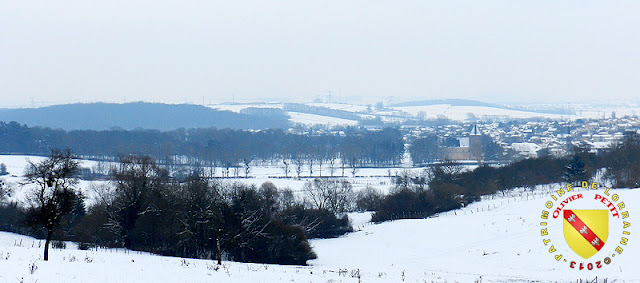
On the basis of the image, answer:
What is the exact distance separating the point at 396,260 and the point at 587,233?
7.53 m

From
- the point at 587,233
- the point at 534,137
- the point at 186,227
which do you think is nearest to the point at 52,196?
the point at 186,227

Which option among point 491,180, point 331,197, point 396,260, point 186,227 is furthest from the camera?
point 491,180

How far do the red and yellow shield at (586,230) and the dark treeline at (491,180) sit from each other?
16823mm

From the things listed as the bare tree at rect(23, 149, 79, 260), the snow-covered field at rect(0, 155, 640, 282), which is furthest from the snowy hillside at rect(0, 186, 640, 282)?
the bare tree at rect(23, 149, 79, 260)

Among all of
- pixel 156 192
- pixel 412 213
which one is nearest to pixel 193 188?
pixel 156 192

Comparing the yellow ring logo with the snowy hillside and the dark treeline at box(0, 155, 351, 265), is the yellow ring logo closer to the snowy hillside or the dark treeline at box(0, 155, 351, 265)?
the snowy hillside

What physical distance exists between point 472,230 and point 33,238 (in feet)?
64.3

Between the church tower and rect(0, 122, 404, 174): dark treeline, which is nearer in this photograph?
rect(0, 122, 404, 174): dark treeline

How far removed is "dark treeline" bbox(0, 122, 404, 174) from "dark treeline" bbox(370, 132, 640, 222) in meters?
42.5

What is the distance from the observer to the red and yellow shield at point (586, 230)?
19906mm

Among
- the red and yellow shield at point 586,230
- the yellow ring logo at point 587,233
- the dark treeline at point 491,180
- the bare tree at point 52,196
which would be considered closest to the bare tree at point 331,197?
the dark treeline at point 491,180

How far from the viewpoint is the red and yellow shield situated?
65.3 ft

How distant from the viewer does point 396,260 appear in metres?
25.5

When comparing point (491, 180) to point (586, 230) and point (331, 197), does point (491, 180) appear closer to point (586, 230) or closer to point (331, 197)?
point (331, 197)
